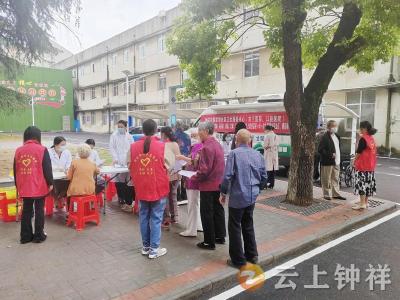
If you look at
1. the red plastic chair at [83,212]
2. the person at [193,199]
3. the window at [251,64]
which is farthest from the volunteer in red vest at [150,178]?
the window at [251,64]

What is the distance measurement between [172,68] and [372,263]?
93.9 feet

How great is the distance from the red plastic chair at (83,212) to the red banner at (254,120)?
283 inches

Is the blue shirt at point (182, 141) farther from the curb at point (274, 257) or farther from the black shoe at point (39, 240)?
the black shoe at point (39, 240)

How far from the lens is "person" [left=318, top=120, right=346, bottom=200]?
8000 mm

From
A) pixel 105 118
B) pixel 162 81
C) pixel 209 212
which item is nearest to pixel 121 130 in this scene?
pixel 209 212

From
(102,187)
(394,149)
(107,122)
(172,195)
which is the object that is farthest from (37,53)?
(107,122)

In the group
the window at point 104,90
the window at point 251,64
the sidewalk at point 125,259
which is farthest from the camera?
the window at point 104,90

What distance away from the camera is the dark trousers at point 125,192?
700 cm

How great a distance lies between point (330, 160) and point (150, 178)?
5104 mm

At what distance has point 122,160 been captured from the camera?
24.0ft

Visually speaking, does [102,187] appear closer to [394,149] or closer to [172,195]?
[172,195]

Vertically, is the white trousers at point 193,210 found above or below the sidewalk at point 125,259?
above

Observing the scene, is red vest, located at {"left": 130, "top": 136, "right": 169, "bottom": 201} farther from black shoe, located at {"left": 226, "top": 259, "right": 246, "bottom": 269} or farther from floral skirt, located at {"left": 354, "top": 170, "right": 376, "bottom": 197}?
floral skirt, located at {"left": 354, "top": 170, "right": 376, "bottom": 197}

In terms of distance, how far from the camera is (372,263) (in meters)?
4.65
